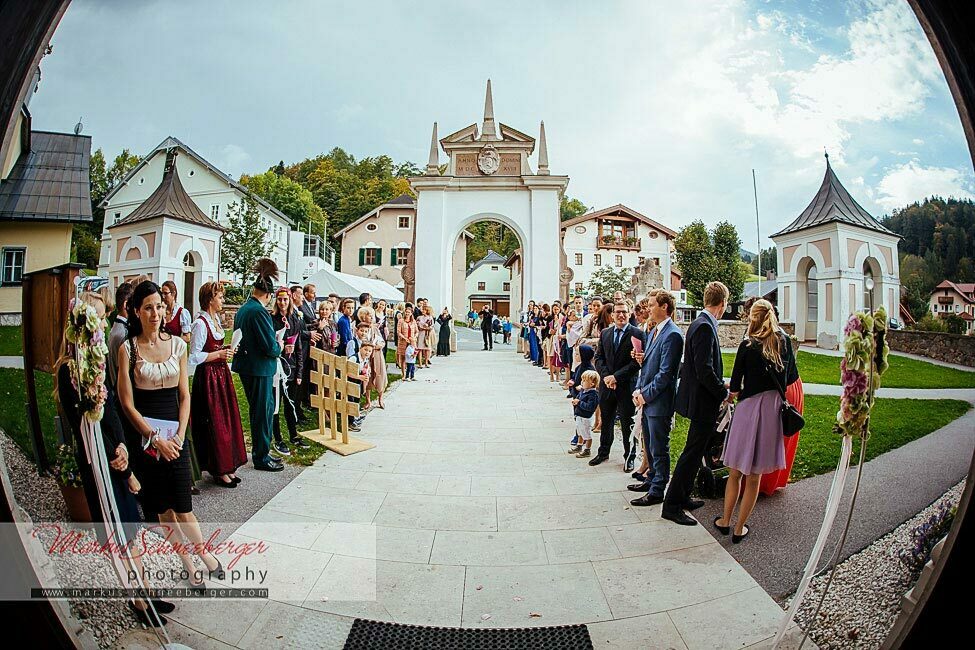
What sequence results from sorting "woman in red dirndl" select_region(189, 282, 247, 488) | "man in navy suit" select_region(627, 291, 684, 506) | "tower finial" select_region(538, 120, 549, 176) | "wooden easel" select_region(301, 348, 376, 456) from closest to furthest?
"woman in red dirndl" select_region(189, 282, 247, 488) < "man in navy suit" select_region(627, 291, 684, 506) < "wooden easel" select_region(301, 348, 376, 456) < "tower finial" select_region(538, 120, 549, 176)

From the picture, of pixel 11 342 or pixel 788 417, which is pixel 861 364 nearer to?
pixel 788 417

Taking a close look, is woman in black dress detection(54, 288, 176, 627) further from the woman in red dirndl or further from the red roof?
the red roof

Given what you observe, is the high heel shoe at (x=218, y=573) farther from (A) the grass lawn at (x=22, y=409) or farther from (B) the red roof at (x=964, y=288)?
(B) the red roof at (x=964, y=288)

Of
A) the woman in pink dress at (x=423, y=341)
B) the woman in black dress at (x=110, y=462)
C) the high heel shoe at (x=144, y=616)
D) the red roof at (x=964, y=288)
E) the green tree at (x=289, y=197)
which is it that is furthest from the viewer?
the woman in pink dress at (x=423, y=341)

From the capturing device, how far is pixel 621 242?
3330mm

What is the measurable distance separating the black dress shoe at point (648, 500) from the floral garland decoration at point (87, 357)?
3013mm

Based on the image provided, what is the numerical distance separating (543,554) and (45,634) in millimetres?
1888


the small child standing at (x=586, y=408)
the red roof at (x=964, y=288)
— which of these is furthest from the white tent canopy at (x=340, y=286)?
the red roof at (x=964, y=288)

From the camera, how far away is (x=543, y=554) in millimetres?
2262

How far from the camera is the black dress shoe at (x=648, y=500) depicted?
3205 millimetres

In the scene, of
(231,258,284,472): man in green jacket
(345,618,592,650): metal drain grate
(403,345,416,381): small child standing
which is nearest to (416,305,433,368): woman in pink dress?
(403,345,416,381): small child standing

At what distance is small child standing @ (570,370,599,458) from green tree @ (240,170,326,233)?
3172 millimetres

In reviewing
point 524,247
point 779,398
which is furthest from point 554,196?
point 779,398

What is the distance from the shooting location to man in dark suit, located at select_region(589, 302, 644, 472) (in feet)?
15.4
